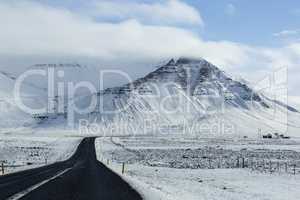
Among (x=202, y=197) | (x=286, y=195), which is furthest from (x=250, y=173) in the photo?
(x=202, y=197)

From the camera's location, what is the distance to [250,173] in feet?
145

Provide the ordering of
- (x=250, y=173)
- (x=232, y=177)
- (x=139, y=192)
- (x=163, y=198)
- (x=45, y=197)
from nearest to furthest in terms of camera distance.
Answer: (x=45, y=197) → (x=163, y=198) → (x=139, y=192) → (x=232, y=177) → (x=250, y=173)

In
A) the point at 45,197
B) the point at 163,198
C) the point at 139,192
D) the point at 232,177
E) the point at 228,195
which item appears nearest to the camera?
the point at 45,197

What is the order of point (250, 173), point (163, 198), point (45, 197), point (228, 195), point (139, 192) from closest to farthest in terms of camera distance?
point (45, 197)
point (163, 198)
point (139, 192)
point (228, 195)
point (250, 173)

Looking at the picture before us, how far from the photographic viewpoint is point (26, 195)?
71.6 ft

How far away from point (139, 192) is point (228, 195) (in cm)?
485

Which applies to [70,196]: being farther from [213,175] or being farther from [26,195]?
[213,175]

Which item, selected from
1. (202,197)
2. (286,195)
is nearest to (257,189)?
(286,195)

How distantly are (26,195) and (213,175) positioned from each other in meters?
23.0

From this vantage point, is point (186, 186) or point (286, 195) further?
point (186, 186)

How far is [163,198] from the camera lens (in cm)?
2283

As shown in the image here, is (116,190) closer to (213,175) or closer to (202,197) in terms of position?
(202,197)

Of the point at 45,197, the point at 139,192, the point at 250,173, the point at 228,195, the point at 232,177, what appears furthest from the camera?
the point at 250,173

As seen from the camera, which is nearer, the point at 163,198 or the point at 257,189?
the point at 163,198
